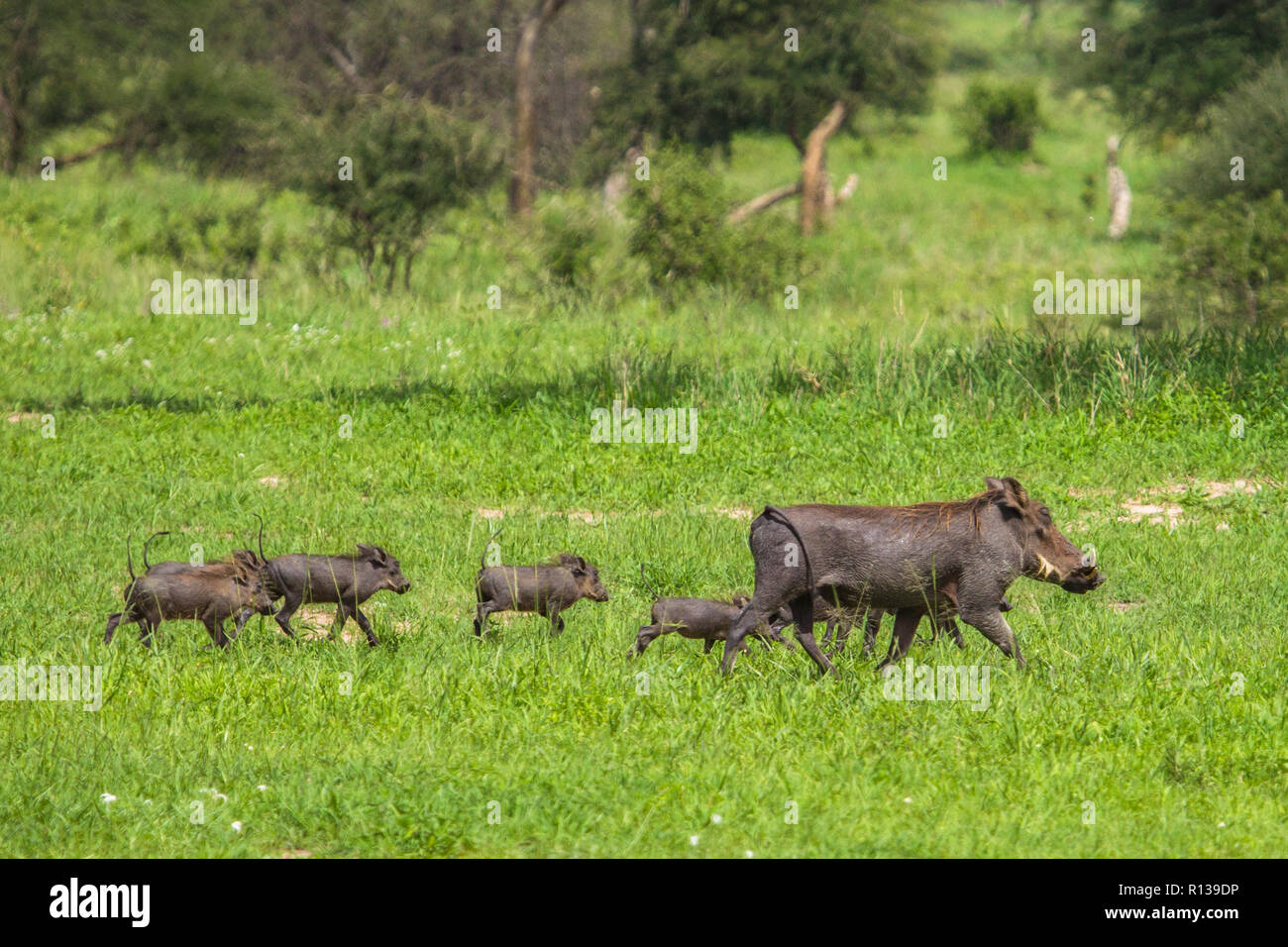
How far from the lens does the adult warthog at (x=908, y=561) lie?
682 cm

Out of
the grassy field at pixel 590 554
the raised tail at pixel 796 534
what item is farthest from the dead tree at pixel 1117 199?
the raised tail at pixel 796 534

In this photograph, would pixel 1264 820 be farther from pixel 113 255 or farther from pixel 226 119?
pixel 226 119

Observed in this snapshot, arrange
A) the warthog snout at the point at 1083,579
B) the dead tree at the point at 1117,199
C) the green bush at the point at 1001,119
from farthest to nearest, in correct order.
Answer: the green bush at the point at 1001,119, the dead tree at the point at 1117,199, the warthog snout at the point at 1083,579

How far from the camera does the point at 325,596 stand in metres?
7.70

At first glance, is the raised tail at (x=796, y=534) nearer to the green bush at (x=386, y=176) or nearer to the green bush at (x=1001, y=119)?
the green bush at (x=386, y=176)

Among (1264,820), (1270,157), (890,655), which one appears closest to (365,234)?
(1270,157)

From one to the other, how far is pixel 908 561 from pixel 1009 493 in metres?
0.61

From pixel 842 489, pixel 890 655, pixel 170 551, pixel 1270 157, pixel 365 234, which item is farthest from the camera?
pixel 1270 157

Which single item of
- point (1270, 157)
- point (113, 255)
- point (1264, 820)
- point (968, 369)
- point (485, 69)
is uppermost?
point (485, 69)

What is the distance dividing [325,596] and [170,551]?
103 inches

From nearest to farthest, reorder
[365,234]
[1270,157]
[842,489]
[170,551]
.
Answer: [170,551] → [842,489] → [365,234] → [1270,157]

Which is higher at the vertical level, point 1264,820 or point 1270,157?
point 1270,157

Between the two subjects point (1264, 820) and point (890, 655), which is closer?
point (1264, 820)

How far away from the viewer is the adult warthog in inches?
269
